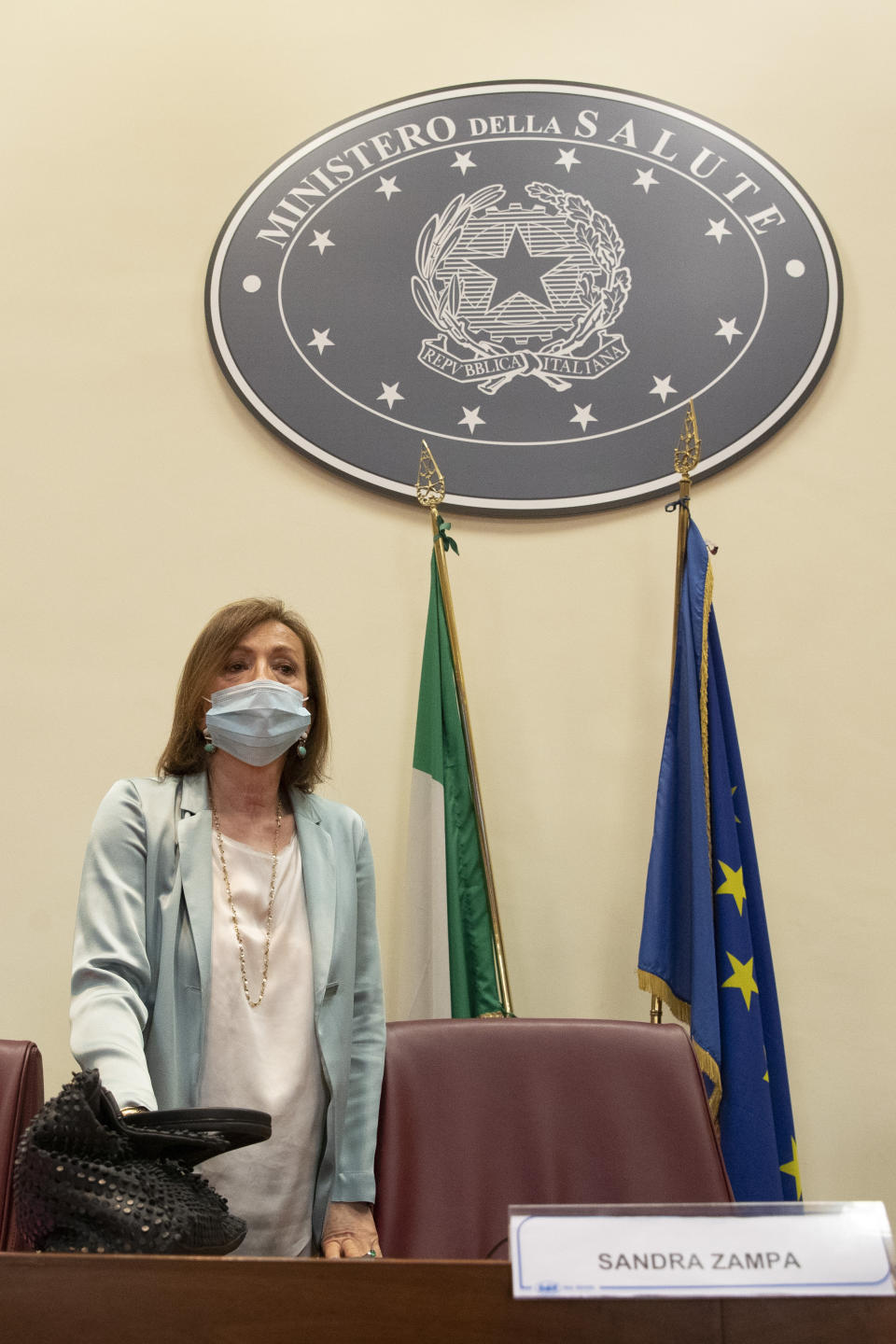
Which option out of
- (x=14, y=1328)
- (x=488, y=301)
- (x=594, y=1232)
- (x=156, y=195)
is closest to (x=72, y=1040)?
(x=14, y=1328)

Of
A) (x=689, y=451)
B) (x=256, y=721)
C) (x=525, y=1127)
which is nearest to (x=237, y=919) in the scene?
(x=256, y=721)

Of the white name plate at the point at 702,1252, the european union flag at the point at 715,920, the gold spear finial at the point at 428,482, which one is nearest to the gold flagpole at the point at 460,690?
the gold spear finial at the point at 428,482

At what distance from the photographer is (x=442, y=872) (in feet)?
9.02

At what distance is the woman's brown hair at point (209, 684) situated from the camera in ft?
6.85

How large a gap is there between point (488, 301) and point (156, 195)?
1.05 metres

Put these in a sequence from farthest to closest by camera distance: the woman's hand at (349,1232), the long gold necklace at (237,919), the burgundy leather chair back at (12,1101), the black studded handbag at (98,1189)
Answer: the long gold necklace at (237,919), the woman's hand at (349,1232), the burgundy leather chair back at (12,1101), the black studded handbag at (98,1189)

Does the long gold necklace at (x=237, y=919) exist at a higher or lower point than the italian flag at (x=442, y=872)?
lower

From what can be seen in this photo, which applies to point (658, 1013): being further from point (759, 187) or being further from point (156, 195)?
point (156, 195)

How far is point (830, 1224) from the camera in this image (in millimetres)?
Result: 802

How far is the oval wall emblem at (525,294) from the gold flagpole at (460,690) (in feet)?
0.26

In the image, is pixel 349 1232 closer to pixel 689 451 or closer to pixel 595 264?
pixel 689 451

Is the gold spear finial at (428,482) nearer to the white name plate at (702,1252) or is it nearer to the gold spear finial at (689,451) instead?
the gold spear finial at (689,451)

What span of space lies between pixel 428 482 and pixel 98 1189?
2383 millimetres

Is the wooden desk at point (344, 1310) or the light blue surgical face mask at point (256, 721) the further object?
the light blue surgical face mask at point (256, 721)
